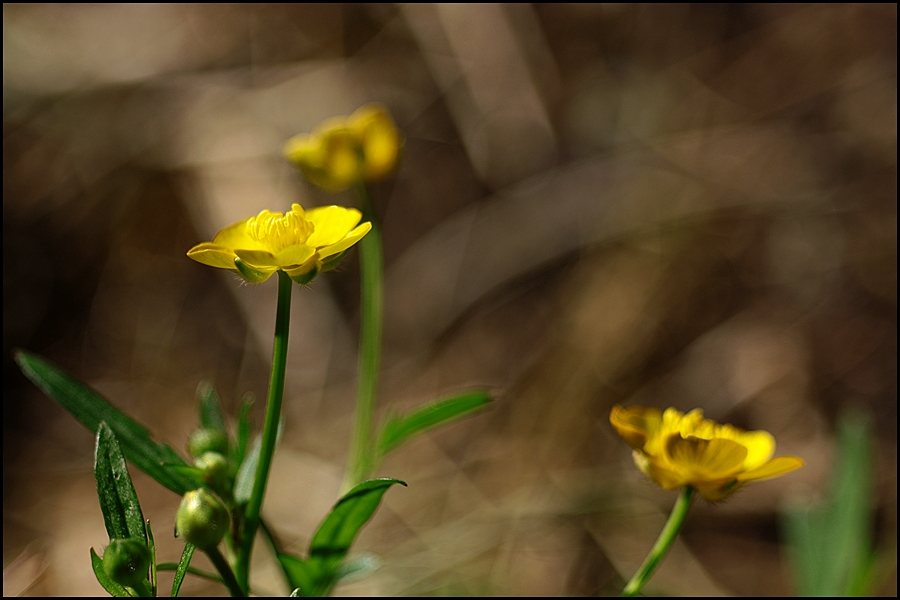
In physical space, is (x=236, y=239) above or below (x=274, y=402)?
A: above

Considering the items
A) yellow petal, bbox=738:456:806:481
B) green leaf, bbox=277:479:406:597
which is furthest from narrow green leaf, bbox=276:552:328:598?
yellow petal, bbox=738:456:806:481

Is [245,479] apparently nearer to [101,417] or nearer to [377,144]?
[101,417]

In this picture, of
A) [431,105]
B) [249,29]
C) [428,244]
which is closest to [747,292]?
[428,244]

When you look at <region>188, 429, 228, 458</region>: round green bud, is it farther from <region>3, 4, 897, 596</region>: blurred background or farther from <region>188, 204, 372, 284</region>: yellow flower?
<region>3, 4, 897, 596</region>: blurred background

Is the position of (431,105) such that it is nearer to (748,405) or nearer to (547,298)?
(547,298)

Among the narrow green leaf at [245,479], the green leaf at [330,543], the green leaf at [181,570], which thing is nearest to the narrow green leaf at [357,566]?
the green leaf at [330,543]

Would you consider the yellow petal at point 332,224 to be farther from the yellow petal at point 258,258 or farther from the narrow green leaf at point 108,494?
the narrow green leaf at point 108,494

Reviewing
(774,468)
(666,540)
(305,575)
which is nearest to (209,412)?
(305,575)
